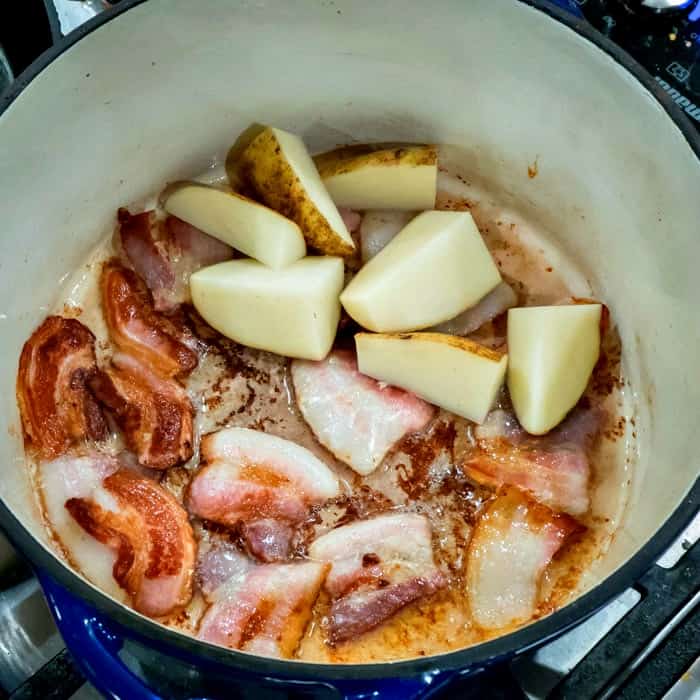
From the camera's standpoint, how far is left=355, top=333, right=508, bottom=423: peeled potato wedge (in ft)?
3.35

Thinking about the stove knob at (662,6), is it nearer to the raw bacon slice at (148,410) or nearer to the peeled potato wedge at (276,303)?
the peeled potato wedge at (276,303)

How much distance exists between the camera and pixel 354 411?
1067 millimetres

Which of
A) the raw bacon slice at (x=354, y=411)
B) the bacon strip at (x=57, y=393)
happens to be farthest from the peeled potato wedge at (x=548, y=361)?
the bacon strip at (x=57, y=393)

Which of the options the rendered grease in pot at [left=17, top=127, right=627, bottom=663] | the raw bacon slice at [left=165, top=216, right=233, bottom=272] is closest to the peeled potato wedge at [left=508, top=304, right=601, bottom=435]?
the rendered grease in pot at [left=17, top=127, right=627, bottom=663]

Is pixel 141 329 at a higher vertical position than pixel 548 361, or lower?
lower

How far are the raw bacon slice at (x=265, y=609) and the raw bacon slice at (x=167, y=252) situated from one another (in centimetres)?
36

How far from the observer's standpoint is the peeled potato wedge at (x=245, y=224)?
3.51 ft

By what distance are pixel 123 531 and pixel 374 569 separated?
0.28m

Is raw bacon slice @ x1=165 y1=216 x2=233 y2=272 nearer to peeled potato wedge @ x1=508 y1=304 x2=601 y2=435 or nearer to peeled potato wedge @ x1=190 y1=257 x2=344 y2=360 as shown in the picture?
peeled potato wedge @ x1=190 y1=257 x2=344 y2=360

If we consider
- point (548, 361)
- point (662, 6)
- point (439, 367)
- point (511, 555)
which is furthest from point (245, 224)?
point (662, 6)

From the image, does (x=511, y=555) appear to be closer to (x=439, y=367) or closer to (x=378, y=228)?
(x=439, y=367)

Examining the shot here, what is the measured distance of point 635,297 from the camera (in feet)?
3.72

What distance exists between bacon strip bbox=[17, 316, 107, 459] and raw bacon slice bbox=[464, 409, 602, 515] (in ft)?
1.50

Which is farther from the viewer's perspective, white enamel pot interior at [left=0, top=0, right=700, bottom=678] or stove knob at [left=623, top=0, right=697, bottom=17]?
stove knob at [left=623, top=0, right=697, bottom=17]
